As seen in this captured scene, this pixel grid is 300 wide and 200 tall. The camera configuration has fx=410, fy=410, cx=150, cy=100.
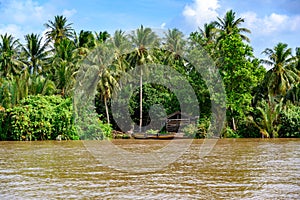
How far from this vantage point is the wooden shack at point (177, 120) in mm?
34659

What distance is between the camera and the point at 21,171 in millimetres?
10555

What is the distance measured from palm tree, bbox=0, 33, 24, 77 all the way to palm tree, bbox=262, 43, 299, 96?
906 inches

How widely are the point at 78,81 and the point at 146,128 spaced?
9103mm

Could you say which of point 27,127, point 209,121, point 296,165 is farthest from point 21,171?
point 209,121

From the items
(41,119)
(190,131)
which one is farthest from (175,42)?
(41,119)

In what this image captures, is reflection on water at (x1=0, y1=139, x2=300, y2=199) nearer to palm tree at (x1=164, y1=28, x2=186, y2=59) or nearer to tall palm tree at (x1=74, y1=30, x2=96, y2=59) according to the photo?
palm tree at (x1=164, y1=28, x2=186, y2=59)

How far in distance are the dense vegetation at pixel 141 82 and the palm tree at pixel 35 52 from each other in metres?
0.09

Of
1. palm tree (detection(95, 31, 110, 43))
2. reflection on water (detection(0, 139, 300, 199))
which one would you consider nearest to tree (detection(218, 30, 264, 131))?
palm tree (detection(95, 31, 110, 43))

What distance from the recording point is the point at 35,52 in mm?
39812

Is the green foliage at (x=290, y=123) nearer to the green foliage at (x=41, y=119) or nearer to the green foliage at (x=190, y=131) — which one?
the green foliage at (x=190, y=131)

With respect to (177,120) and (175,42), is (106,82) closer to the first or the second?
(177,120)

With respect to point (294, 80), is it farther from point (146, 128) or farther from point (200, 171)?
point (200, 171)

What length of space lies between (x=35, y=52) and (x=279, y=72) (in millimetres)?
22742

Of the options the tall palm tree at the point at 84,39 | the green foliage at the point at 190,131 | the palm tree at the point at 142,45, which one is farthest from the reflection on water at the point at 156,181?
the tall palm tree at the point at 84,39
